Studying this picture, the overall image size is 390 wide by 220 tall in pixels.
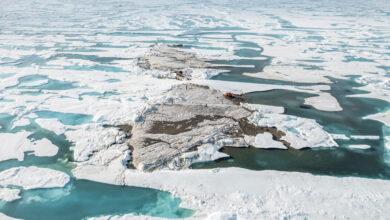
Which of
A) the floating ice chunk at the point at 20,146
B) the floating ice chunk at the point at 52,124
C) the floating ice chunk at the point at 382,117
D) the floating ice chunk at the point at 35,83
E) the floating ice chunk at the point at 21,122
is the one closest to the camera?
the floating ice chunk at the point at 20,146

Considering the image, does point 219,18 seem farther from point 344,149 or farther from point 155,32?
point 344,149

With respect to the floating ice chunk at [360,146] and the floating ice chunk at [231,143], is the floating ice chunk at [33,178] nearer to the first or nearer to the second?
the floating ice chunk at [231,143]

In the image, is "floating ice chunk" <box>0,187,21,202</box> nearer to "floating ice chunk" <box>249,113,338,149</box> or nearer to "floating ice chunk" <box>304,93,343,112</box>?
"floating ice chunk" <box>249,113,338,149</box>

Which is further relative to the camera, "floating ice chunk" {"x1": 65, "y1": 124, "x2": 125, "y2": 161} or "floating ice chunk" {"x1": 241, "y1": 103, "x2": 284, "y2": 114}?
"floating ice chunk" {"x1": 241, "y1": 103, "x2": 284, "y2": 114}

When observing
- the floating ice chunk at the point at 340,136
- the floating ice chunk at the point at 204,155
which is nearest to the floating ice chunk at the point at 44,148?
the floating ice chunk at the point at 204,155

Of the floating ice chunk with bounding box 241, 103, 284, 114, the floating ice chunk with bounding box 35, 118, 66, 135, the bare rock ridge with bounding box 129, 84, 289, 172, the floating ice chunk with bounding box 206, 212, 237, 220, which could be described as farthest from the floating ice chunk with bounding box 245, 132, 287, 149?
the floating ice chunk with bounding box 35, 118, 66, 135

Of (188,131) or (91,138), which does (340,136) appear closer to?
(188,131)
